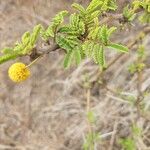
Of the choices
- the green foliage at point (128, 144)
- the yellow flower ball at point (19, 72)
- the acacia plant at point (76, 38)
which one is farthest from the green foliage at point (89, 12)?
the green foliage at point (128, 144)

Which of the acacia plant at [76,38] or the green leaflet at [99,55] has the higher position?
the acacia plant at [76,38]

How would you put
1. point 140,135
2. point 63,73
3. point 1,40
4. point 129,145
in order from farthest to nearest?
point 1,40 → point 63,73 → point 140,135 → point 129,145

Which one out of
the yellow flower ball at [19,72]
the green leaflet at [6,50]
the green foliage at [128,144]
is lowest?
the green foliage at [128,144]

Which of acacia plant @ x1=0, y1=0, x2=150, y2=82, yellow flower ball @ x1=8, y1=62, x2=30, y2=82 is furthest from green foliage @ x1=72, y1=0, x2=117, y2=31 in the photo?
yellow flower ball @ x1=8, y1=62, x2=30, y2=82

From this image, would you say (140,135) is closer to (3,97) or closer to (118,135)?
(118,135)

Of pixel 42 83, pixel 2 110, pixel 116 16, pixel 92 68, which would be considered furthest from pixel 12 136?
pixel 116 16

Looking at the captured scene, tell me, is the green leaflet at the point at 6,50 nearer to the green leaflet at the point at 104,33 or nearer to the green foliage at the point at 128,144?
the green leaflet at the point at 104,33

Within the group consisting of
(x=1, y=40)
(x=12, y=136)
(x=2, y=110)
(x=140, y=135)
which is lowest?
(x=140, y=135)

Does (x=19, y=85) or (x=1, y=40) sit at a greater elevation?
(x=1, y=40)
